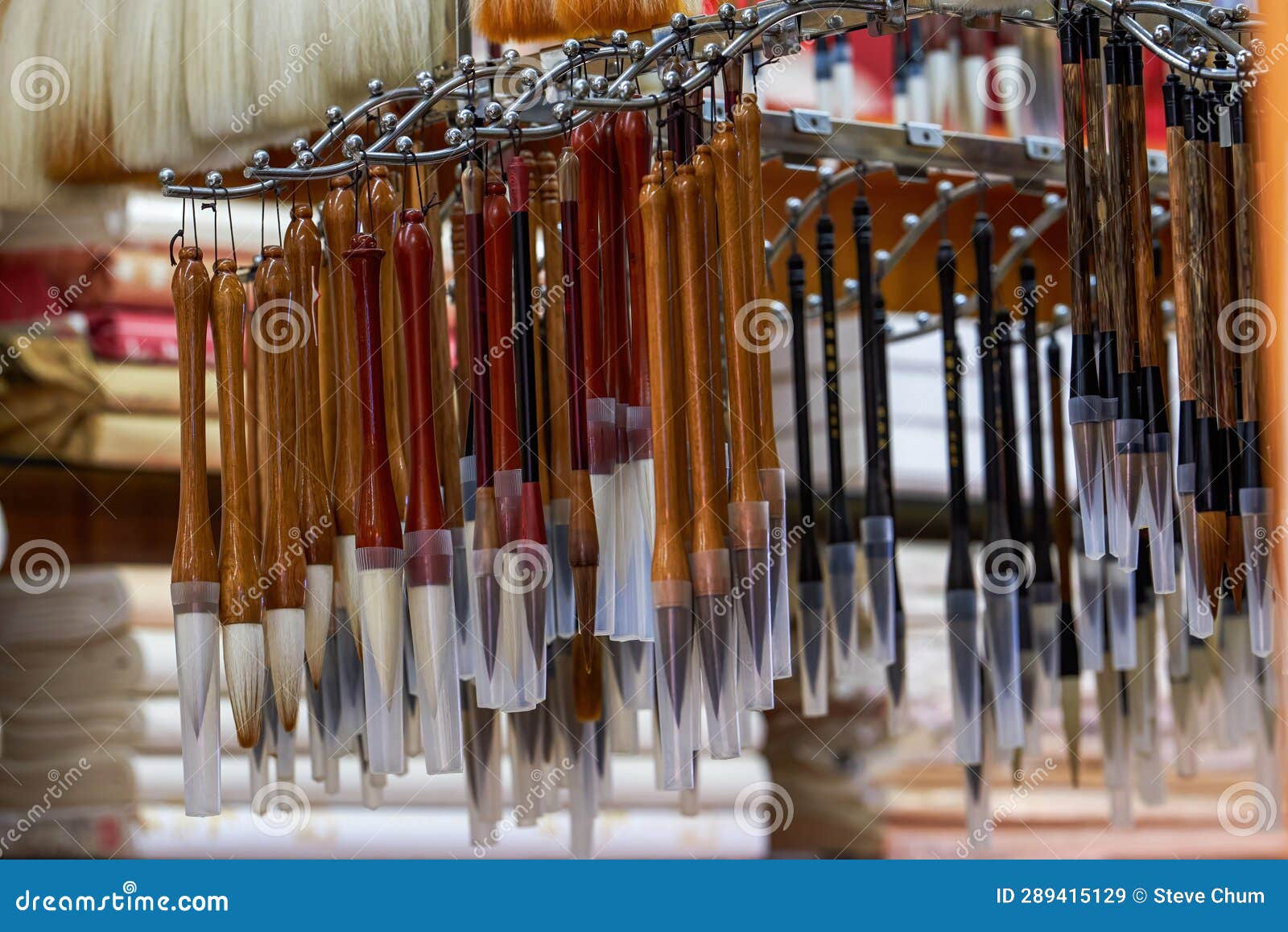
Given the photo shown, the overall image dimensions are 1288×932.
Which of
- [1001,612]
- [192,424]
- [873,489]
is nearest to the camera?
[192,424]

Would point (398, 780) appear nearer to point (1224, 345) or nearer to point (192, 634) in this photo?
point (192, 634)

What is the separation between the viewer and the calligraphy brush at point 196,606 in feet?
4.97

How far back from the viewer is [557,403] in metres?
1.67

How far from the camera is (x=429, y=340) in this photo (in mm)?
1602

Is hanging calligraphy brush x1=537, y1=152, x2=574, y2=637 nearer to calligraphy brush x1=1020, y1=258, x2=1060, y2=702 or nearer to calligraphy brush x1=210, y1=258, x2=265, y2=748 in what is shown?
calligraphy brush x1=210, y1=258, x2=265, y2=748

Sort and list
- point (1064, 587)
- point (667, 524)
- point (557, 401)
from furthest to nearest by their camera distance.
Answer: point (1064, 587) < point (557, 401) < point (667, 524)

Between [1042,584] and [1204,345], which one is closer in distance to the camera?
[1204,345]

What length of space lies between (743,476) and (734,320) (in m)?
0.15

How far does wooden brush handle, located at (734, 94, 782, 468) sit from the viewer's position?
4.91 feet

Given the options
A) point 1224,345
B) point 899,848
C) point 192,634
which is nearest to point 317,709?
point 192,634

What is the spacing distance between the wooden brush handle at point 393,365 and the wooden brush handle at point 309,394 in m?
0.08

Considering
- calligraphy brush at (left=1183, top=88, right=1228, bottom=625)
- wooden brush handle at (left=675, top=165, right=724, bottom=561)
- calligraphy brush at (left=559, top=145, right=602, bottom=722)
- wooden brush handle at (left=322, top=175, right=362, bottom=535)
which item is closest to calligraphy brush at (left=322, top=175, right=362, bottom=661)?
wooden brush handle at (left=322, top=175, right=362, bottom=535)

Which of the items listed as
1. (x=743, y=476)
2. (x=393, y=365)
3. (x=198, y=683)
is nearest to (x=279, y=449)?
(x=393, y=365)

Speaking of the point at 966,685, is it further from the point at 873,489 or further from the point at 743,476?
the point at 743,476
